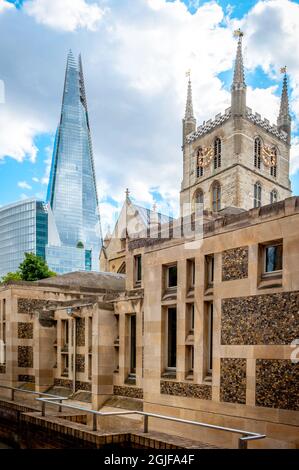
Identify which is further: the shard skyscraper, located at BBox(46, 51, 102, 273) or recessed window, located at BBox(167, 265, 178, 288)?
the shard skyscraper, located at BBox(46, 51, 102, 273)

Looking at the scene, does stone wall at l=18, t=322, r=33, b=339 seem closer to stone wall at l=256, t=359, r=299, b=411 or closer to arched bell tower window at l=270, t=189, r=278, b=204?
stone wall at l=256, t=359, r=299, b=411

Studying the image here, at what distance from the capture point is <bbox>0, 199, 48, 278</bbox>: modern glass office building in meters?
116

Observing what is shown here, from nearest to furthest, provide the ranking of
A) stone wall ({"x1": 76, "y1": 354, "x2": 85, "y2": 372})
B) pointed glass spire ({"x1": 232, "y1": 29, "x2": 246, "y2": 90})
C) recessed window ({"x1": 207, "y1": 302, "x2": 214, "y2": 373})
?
recessed window ({"x1": 207, "y1": 302, "x2": 214, "y2": 373}) → stone wall ({"x1": 76, "y1": 354, "x2": 85, "y2": 372}) → pointed glass spire ({"x1": 232, "y1": 29, "x2": 246, "y2": 90})

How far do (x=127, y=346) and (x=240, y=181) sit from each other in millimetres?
39696

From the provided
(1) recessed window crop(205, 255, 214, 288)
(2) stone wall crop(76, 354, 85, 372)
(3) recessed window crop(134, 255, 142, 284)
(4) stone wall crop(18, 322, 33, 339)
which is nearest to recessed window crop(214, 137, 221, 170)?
(3) recessed window crop(134, 255, 142, 284)

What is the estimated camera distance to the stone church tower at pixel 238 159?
55.8 metres

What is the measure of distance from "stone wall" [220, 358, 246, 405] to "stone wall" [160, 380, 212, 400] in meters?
0.69

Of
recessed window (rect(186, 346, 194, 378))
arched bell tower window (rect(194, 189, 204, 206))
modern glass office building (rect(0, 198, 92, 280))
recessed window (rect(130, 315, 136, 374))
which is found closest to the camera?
recessed window (rect(186, 346, 194, 378))

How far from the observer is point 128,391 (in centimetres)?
1814

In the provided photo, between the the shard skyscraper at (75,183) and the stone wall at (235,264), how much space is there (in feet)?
435

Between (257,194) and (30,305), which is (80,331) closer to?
(30,305)

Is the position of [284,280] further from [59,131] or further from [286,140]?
[59,131]

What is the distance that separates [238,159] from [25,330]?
123ft
